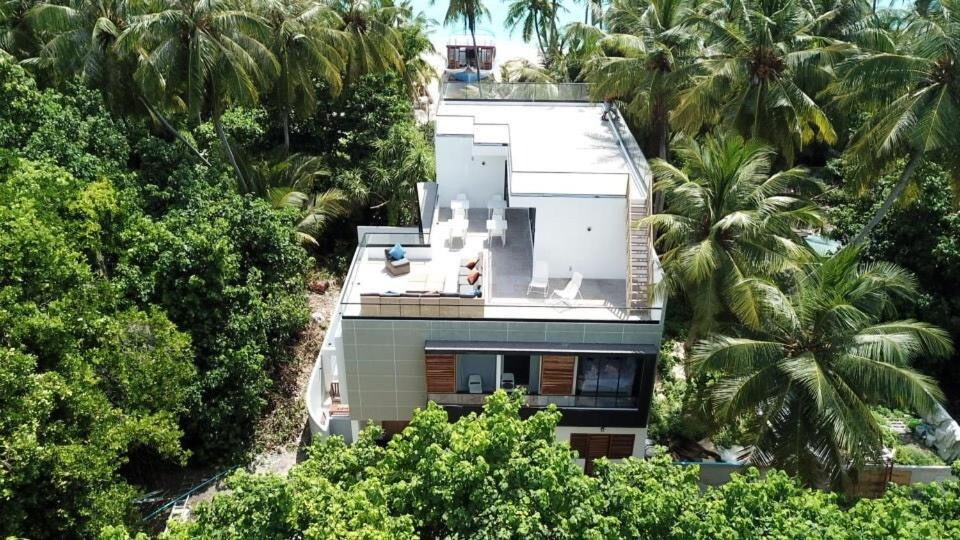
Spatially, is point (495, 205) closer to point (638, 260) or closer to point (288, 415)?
point (638, 260)

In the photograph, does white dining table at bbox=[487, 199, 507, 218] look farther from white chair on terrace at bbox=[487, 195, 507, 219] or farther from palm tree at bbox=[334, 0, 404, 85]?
palm tree at bbox=[334, 0, 404, 85]

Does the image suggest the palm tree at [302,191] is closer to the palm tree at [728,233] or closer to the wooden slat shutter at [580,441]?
the wooden slat shutter at [580,441]

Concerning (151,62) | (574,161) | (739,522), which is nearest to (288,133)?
(151,62)

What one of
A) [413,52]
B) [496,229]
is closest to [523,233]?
[496,229]

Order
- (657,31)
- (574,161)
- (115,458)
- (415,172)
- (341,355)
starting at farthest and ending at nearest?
1. (415,172)
2. (657,31)
3. (574,161)
4. (341,355)
5. (115,458)

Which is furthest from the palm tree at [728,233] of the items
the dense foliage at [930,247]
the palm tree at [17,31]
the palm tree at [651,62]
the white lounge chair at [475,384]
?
the palm tree at [17,31]

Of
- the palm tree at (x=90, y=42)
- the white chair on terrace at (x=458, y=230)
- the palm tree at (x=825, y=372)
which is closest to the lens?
the palm tree at (x=825, y=372)

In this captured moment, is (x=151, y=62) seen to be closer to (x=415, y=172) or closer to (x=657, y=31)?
(x=415, y=172)
